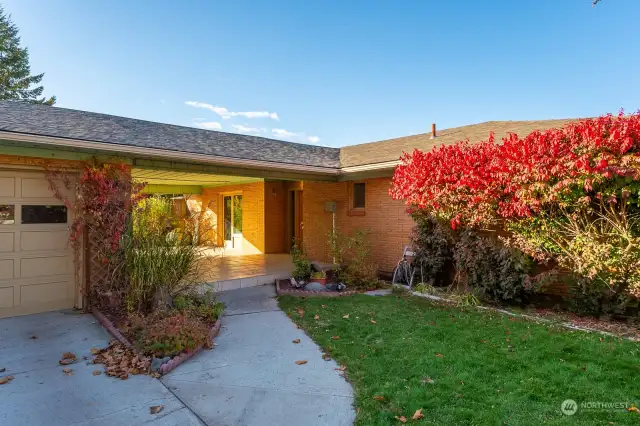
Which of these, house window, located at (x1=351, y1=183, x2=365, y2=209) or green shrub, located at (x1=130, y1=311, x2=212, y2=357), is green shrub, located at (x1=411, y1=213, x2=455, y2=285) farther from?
green shrub, located at (x1=130, y1=311, x2=212, y2=357)

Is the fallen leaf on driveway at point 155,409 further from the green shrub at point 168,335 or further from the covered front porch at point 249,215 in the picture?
the covered front porch at point 249,215

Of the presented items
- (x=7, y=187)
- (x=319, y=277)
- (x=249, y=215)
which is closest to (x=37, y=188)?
(x=7, y=187)

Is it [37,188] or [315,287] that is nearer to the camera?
[37,188]

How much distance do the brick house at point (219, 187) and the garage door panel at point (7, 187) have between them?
1cm

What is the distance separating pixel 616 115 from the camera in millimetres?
5996

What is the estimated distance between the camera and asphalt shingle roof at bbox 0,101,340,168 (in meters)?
6.77

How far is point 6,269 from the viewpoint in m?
6.42

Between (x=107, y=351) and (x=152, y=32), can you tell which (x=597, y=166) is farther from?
(x=152, y=32)

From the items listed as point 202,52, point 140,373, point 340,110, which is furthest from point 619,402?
point 340,110

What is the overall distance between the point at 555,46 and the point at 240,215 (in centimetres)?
1267

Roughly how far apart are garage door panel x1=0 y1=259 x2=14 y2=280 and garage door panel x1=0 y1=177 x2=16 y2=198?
43.7 inches

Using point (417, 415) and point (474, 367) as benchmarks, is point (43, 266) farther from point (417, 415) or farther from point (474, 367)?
point (474, 367)

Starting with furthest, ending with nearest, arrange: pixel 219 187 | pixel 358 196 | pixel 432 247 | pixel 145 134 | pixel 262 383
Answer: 1. pixel 219 187
2. pixel 358 196
3. pixel 432 247
4. pixel 145 134
5. pixel 262 383

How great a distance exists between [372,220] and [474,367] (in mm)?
6706
